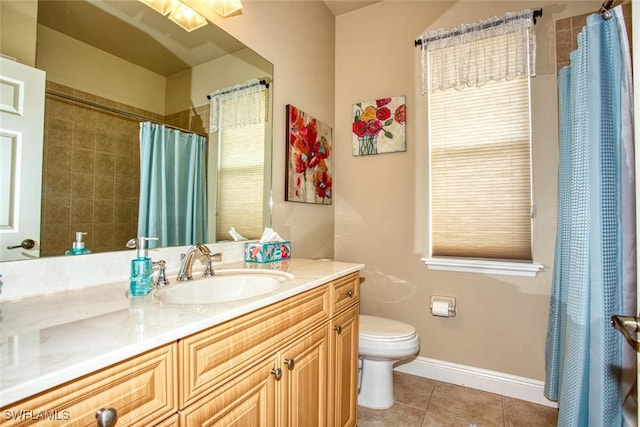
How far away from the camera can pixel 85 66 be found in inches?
39.6

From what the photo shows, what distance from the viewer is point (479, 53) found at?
2029mm

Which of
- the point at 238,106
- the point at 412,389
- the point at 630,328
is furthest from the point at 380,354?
the point at 238,106

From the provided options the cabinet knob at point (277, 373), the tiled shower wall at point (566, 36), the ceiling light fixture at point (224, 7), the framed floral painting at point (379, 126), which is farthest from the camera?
the framed floral painting at point (379, 126)

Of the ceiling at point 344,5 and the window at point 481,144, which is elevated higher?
the ceiling at point 344,5

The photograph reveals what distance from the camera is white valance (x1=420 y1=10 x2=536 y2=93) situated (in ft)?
6.26

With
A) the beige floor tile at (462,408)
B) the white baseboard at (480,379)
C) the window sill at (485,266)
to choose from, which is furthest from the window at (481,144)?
the beige floor tile at (462,408)

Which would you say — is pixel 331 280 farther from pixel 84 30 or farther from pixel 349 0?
pixel 349 0

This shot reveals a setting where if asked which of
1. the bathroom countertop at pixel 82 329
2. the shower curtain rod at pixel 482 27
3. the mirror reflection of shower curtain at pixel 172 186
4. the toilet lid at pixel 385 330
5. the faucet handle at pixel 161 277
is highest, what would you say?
the shower curtain rod at pixel 482 27

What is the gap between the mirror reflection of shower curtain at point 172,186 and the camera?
1177 mm

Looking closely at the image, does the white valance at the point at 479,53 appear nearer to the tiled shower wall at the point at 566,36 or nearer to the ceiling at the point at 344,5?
the tiled shower wall at the point at 566,36

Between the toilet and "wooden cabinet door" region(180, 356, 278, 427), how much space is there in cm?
93

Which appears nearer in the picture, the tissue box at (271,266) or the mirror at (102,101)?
the mirror at (102,101)

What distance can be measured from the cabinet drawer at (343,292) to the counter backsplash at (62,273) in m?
0.71

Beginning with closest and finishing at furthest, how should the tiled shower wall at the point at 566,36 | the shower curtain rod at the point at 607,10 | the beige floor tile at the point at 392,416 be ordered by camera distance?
the shower curtain rod at the point at 607,10, the beige floor tile at the point at 392,416, the tiled shower wall at the point at 566,36
